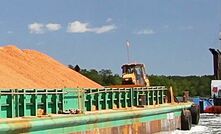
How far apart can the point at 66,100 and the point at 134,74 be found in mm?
14058

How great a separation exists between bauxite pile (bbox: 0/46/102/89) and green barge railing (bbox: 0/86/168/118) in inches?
178

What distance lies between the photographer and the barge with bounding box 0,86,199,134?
1524 cm

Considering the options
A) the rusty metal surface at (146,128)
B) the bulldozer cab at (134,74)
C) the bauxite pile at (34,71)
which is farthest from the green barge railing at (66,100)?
the bauxite pile at (34,71)

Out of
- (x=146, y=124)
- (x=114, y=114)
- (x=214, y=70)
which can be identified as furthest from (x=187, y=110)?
(x=214, y=70)

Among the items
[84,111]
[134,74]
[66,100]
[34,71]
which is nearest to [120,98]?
[84,111]

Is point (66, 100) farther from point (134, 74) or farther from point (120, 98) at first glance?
point (134, 74)

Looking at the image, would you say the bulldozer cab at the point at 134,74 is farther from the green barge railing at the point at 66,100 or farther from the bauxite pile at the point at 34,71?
the green barge railing at the point at 66,100

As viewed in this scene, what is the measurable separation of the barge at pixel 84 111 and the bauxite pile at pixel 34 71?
187 inches

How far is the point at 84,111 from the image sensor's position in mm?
19016

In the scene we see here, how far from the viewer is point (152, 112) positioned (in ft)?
87.4

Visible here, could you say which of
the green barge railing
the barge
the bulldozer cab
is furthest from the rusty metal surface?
the bulldozer cab

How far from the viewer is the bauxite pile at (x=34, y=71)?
89.1 feet

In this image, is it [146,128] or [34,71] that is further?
[34,71]

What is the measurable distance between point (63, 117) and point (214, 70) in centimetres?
6178
